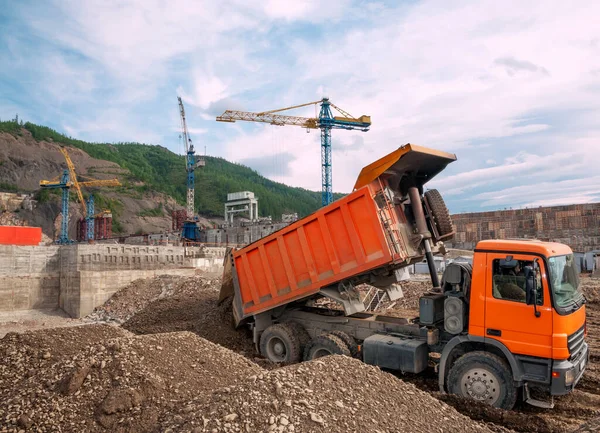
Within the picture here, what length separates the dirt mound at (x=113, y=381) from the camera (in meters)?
4.39

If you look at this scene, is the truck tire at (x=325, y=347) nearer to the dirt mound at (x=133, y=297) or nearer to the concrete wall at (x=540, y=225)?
the dirt mound at (x=133, y=297)

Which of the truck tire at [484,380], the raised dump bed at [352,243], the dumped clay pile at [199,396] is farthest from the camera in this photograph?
the raised dump bed at [352,243]

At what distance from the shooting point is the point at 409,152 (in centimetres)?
661

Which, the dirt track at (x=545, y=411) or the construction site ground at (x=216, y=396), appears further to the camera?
the dirt track at (x=545, y=411)

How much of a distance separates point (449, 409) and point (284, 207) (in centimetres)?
11531

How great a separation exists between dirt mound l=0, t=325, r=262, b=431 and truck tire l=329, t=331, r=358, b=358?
197 cm

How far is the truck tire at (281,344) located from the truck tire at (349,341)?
85 centimetres

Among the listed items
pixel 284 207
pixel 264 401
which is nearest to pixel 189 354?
pixel 264 401

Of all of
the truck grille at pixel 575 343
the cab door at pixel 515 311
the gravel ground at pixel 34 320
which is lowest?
the gravel ground at pixel 34 320

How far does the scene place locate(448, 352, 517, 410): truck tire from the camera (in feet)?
17.3

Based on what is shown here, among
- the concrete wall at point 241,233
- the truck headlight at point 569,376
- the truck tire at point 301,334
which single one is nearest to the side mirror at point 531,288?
the truck headlight at point 569,376

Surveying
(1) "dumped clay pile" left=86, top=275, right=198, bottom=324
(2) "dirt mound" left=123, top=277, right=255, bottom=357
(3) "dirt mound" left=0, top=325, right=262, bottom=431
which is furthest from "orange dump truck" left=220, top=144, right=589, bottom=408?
(1) "dumped clay pile" left=86, top=275, right=198, bottom=324

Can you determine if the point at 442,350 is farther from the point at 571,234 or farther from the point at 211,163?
the point at 211,163

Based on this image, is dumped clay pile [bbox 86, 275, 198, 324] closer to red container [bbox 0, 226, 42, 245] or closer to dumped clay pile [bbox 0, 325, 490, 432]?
red container [bbox 0, 226, 42, 245]
